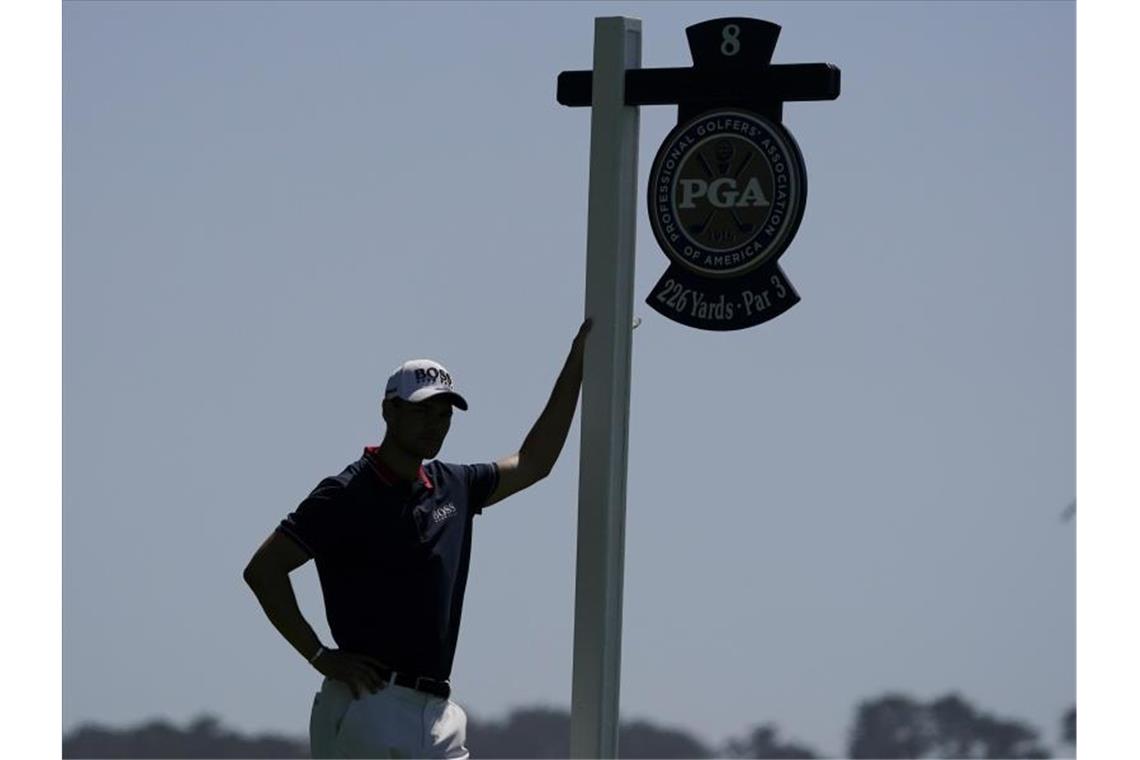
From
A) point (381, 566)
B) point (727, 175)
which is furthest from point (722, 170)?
point (381, 566)

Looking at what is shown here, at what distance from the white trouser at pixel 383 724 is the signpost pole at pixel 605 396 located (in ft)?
1.60

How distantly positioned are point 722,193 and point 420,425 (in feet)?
4.01

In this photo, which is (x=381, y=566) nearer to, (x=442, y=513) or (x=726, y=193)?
(x=442, y=513)

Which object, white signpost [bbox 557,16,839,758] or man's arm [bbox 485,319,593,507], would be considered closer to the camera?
white signpost [bbox 557,16,839,758]

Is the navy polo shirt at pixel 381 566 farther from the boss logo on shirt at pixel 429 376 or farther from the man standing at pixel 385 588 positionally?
the boss logo on shirt at pixel 429 376

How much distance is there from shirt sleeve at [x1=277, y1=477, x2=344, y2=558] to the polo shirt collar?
0.16 m

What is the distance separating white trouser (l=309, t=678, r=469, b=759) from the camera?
541 centimetres

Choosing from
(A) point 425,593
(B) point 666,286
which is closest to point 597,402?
(B) point 666,286

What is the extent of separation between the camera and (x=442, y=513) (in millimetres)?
5598

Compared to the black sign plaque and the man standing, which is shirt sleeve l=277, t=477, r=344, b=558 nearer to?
the man standing

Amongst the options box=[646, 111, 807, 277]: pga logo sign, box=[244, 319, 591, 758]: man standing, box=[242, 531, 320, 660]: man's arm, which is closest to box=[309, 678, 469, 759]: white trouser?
box=[244, 319, 591, 758]: man standing

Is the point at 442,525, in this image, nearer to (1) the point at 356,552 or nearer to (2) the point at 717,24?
(1) the point at 356,552

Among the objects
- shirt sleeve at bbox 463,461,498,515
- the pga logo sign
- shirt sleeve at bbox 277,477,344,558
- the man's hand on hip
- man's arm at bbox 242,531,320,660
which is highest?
the pga logo sign

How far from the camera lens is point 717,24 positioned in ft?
18.8
